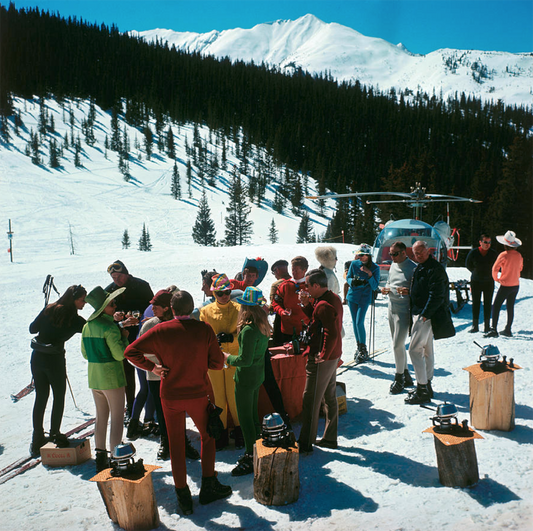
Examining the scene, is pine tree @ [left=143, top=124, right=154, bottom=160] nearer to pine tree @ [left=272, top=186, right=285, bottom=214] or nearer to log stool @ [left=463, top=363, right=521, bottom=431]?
pine tree @ [left=272, top=186, right=285, bottom=214]

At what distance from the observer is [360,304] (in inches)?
266

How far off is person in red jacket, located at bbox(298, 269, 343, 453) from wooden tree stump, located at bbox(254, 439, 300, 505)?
717mm

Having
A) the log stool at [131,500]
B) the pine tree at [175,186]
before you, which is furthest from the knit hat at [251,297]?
the pine tree at [175,186]

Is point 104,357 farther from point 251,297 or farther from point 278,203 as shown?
point 278,203

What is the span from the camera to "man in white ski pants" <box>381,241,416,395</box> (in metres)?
5.30

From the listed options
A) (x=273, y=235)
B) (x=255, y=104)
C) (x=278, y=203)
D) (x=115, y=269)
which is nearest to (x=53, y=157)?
(x=278, y=203)

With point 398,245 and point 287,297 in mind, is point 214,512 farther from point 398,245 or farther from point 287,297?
point 398,245

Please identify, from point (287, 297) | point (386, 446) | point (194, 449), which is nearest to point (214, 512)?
point (194, 449)

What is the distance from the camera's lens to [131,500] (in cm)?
312

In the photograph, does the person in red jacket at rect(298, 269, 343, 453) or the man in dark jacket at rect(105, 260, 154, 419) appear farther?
the man in dark jacket at rect(105, 260, 154, 419)

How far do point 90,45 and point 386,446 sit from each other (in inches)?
5024

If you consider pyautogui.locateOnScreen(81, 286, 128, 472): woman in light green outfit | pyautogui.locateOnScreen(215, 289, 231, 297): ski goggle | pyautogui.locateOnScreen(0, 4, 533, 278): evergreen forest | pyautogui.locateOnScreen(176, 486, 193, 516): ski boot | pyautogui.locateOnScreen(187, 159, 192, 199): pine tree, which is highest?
pyautogui.locateOnScreen(0, 4, 533, 278): evergreen forest

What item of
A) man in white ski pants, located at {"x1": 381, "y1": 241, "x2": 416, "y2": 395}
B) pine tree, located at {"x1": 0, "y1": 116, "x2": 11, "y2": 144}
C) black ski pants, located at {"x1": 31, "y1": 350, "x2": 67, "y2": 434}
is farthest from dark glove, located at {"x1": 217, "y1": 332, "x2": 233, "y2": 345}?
pine tree, located at {"x1": 0, "y1": 116, "x2": 11, "y2": 144}

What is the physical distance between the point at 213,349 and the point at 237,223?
56655 millimetres
